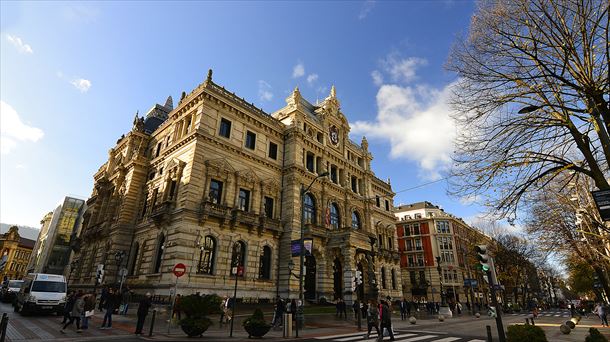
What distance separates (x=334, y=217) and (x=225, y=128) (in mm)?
15607

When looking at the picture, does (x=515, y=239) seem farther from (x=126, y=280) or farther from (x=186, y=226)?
(x=126, y=280)

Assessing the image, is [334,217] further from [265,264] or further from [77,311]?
[77,311]

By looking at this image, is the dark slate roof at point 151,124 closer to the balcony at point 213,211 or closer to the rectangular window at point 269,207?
the rectangular window at point 269,207

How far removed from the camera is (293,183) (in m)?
30.1

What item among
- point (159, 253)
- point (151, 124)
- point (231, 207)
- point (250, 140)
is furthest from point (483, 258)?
point (151, 124)

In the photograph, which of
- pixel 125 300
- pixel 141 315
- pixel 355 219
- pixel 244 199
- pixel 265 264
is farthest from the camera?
pixel 355 219

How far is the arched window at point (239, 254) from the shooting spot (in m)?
24.8

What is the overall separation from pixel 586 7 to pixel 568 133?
4023 millimetres

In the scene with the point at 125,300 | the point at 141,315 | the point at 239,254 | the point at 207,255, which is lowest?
the point at 141,315

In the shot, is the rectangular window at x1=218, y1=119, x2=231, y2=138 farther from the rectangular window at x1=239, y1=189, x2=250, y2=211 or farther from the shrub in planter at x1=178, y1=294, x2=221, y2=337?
the shrub in planter at x1=178, y1=294, x2=221, y2=337

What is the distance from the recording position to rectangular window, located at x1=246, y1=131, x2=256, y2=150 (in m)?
29.4

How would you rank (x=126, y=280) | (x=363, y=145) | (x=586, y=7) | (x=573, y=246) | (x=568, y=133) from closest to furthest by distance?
(x=586, y=7), (x=568, y=133), (x=573, y=246), (x=126, y=280), (x=363, y=145)

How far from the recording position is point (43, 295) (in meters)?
18.7

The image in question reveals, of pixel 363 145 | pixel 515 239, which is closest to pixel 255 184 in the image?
pixel 363 145
